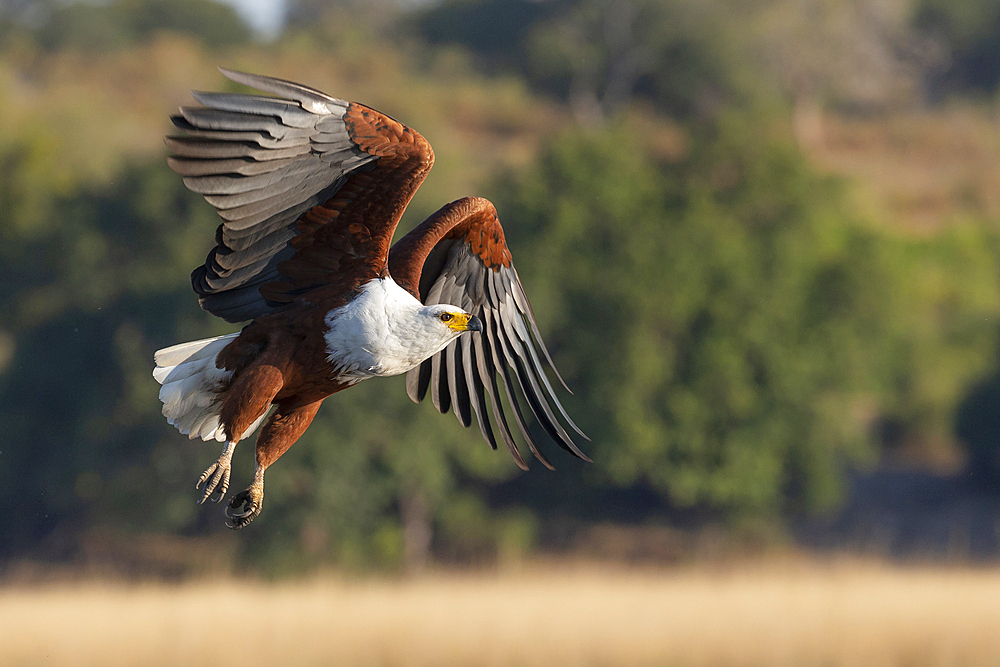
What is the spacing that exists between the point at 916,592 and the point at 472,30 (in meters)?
81.4

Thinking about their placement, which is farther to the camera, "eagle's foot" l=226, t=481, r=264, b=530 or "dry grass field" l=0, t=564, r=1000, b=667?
"dry grass field" l=0, t=564, r=1000, b=667

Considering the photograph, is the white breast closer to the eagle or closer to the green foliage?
the eagle

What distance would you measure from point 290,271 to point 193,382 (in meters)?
0.85

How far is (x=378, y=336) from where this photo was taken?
5648 mm

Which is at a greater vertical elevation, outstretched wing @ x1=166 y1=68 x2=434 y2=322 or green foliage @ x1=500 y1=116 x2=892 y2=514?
green foliage @ x1=500 y1=116 x2=892 y2=514

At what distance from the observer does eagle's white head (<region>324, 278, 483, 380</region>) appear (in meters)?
5.66

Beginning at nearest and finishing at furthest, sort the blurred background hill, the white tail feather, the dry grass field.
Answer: the white tail feather → the dry grass field → the blurred background hill

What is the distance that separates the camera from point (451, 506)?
3631 centimetres

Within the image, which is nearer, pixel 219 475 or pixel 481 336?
pixel 219 475

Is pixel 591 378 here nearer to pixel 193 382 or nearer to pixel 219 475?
pixel 193 382

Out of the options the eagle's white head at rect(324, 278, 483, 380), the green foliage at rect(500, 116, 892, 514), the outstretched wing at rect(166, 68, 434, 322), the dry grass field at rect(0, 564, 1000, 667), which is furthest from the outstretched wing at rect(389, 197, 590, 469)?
the green foliage at rect(500, 116, 892, 514)

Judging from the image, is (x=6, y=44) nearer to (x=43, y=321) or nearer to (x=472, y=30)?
(x=472, y=30)

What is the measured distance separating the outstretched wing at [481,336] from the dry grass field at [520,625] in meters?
11.3

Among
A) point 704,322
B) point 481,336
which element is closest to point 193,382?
point 481,336
